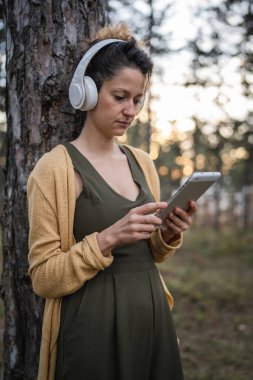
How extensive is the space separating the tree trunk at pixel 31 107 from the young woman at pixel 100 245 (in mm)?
255

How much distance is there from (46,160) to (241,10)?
16.2ft

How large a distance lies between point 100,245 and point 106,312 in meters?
0.35

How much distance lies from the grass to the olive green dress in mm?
2373

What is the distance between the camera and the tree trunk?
204cm

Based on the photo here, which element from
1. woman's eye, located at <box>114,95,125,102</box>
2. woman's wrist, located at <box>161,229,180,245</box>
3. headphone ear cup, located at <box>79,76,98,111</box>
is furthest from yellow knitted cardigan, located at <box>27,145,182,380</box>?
woman's wrist, located at <box>161,229,180,245</box>

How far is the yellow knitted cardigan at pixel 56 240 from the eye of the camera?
5.27ft

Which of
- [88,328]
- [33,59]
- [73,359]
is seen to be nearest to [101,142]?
[33,59]

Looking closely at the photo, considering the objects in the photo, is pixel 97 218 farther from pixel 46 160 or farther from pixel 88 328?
pixel 88 328

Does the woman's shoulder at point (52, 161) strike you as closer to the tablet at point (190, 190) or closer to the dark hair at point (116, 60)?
the dark hair at point (116, 60)

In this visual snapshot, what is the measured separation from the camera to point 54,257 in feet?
5.36

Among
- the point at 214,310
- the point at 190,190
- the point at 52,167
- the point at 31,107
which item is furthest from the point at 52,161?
the point at 214,310

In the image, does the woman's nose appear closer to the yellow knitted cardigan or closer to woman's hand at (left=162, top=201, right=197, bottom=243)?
the yellow knitted cardigan

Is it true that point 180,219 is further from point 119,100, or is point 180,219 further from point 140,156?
point 119,100

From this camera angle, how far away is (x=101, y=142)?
1919 mm
